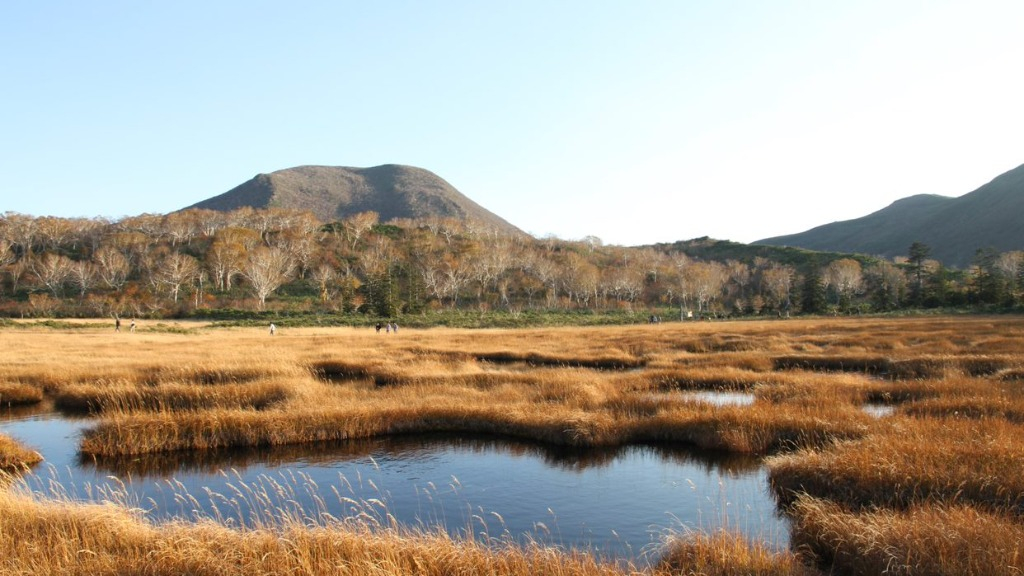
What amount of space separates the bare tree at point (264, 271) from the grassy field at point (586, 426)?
5124 centimetres

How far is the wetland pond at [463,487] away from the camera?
9.72 meters

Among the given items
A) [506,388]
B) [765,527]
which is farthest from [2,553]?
[506,388]

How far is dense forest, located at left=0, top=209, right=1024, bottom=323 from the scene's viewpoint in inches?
3103

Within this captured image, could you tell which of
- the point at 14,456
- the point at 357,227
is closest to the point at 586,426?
the point at 14,456

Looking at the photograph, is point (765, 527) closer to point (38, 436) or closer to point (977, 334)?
point (38, 436)

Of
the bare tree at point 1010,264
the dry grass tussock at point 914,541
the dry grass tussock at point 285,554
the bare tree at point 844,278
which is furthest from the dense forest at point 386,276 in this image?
the dry grass tussock at point 914,541

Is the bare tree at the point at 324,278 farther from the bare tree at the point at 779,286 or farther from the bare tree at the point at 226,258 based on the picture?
the bare tree at the point at 779,286

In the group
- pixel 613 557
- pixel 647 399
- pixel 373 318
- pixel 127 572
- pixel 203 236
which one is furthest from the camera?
pixel 203 236

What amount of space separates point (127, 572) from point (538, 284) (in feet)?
357

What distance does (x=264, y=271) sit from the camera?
88125mm

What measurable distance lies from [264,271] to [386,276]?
77.5ft

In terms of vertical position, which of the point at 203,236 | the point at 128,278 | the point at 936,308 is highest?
the point at 203,236

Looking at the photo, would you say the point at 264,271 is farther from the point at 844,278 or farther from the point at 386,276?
the point at 844,278

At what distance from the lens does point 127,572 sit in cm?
665
